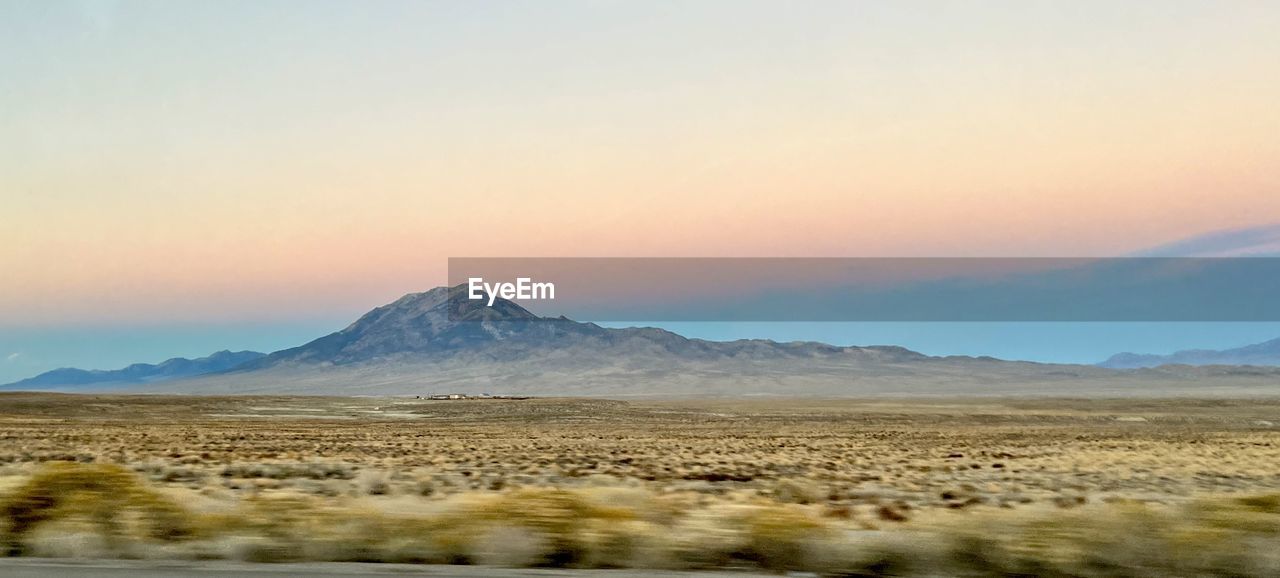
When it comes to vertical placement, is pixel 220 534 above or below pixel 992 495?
above

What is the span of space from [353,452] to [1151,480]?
75.8 ft

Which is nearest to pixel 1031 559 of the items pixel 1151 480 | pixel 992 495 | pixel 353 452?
pixel 992 495

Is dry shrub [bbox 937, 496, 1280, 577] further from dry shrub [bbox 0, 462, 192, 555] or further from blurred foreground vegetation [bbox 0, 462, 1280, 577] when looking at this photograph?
dry shrub [bbox 0, 462, 192, 555]

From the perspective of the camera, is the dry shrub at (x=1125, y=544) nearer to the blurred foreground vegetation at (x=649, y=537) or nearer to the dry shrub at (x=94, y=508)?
the blurred foreground vegetation at (x=649, y=537)

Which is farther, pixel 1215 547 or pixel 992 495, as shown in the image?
pixel 992 495

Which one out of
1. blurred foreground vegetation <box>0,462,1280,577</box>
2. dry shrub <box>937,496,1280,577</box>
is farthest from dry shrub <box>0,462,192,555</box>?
dry shrub <box>937,496,1280,577</box>

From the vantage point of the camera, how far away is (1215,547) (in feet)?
25.5

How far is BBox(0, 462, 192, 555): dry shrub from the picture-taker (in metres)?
8.62

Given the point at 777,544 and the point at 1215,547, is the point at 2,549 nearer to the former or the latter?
the point at 777,544

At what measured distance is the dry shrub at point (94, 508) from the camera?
8625 millimetres

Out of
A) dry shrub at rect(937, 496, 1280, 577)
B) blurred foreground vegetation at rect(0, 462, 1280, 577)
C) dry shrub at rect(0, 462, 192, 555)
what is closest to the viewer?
dry shrub at rect(937, 496, 1280, 577)

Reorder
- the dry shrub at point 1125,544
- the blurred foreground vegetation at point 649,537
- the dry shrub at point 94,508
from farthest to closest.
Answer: the dry shrub at point 94,508 → the blurred foreground vegetation at point 649,537 → the dry shrub at point 1125,544

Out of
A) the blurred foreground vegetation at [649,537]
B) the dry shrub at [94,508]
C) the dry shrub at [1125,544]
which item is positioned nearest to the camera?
the dry shrub at [1125,544]

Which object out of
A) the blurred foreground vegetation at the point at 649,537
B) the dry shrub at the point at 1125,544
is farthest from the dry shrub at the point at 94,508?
the dry shrub at the point at 1125,544
